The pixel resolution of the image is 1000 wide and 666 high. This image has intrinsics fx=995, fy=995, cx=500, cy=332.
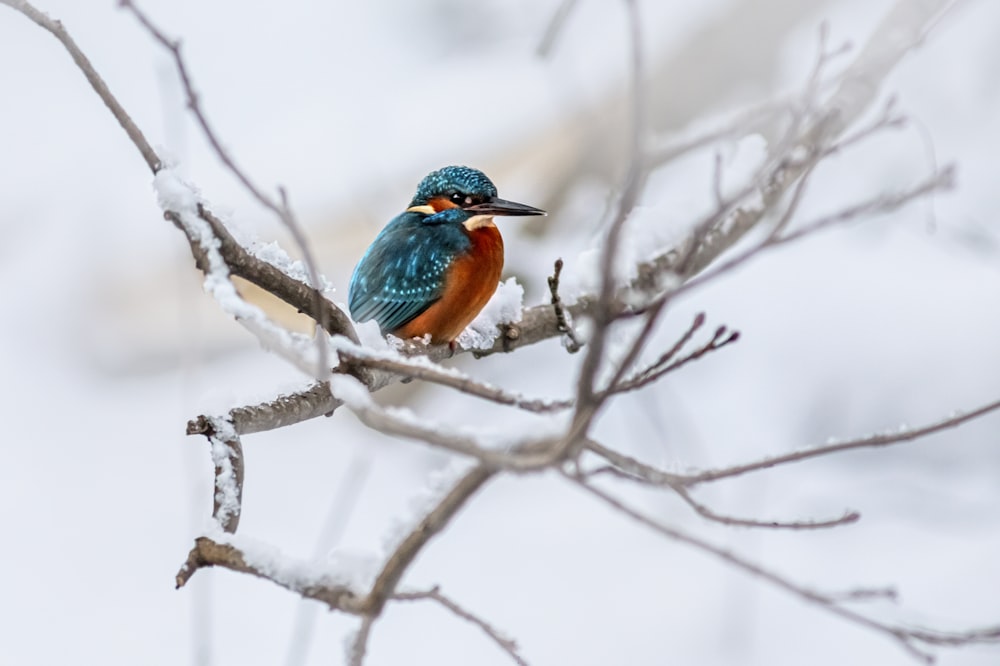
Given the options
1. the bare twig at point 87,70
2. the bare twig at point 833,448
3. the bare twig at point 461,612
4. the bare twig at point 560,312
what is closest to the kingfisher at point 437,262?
the bare twig at point 560,312

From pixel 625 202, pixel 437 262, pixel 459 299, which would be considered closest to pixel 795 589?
pixel 625 202

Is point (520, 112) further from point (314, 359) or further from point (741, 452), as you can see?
point (314, 359)

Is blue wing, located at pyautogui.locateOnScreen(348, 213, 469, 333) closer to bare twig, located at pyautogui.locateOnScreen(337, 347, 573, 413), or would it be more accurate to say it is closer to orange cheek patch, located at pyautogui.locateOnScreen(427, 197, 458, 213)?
orange cheek patch, located at pyautogui.locateOnScreen(427, 197, 458, 213)

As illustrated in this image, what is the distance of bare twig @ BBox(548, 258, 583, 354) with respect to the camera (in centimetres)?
175

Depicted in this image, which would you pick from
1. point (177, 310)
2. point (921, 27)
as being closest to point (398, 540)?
point (921, 27)

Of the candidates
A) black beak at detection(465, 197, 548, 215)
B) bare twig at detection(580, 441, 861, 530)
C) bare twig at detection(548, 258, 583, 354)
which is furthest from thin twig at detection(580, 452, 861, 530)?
black beak at detection(465, 197, 548, 215)

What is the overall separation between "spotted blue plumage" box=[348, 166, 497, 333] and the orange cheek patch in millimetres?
15

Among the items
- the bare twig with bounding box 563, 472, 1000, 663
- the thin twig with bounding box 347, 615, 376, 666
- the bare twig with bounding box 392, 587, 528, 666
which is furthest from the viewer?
the bare twig with bounding box 392, 587, 528, 666

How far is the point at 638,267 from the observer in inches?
106

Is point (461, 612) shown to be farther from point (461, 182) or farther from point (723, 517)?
point (461, 182)

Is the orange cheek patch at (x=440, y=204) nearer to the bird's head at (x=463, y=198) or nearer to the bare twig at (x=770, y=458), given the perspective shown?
the bird's head at (x=463, y=198)

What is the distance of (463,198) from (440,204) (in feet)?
0.25

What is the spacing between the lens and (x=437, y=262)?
104 inches

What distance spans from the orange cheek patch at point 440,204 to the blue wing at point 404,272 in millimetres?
48
